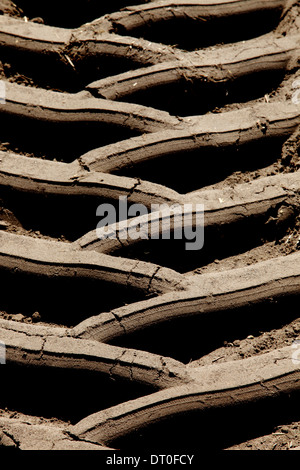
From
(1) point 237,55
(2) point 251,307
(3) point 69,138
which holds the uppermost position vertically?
(1) point 237,55

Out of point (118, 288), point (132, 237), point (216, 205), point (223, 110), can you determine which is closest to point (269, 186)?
point (216, 205)

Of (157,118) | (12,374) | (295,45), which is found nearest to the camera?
(12,374)

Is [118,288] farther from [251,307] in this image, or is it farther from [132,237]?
[251,307]

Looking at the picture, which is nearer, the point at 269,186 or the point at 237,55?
the point at 269,186

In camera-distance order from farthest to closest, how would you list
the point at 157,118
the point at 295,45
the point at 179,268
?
the point at 295,45 < the point at 157,118 < the point at 179,268

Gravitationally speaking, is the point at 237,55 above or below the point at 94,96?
above

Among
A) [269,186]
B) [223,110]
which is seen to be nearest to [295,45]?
[223,110]

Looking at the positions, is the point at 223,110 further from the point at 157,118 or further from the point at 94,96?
the point at 94,96

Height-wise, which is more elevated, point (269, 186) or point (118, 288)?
point (269, 186)

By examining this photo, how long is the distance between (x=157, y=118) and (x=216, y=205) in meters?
0.33

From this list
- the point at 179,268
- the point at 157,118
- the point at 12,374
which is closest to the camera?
the point at 12,374

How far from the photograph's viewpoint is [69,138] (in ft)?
4.87

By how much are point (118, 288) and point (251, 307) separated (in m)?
0.36

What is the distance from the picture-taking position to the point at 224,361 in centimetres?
126
